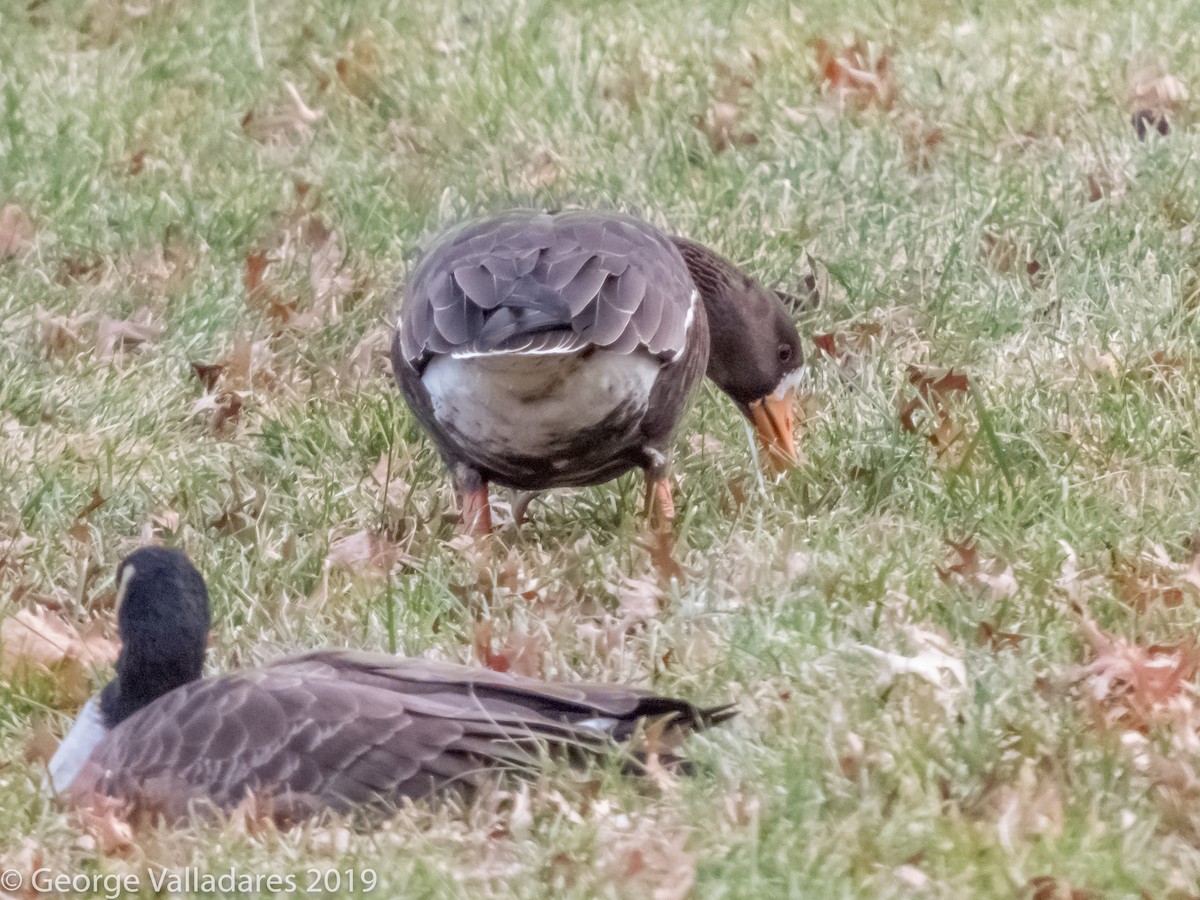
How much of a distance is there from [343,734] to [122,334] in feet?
11.6

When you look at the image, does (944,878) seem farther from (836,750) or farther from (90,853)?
(90,853)

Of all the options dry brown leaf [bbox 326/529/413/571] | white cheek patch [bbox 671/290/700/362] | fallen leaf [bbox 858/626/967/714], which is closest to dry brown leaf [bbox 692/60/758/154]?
white cheek patch [bbox 671/290/700/362]

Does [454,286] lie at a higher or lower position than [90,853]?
higher

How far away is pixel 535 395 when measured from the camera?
16.8 ft

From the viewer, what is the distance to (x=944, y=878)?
322cm

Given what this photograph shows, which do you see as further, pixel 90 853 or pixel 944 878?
pixel 90 853

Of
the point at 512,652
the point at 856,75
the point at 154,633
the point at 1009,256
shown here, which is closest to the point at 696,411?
the point at 1009,256

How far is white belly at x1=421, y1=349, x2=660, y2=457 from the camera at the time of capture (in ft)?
16.6

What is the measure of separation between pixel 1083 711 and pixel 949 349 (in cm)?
280

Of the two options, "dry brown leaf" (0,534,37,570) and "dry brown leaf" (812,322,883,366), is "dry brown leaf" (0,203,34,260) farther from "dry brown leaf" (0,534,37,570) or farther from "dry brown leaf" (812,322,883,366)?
"dry brown leaf" (812,322,883,366)

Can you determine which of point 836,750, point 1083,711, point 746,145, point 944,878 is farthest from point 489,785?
point 746,145

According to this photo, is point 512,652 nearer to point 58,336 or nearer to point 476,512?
point 476,512

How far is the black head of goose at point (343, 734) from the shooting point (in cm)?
362

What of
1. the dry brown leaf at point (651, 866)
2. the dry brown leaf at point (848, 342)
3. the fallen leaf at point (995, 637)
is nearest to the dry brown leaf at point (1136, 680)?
the fallen leaf at point (995, 637)
